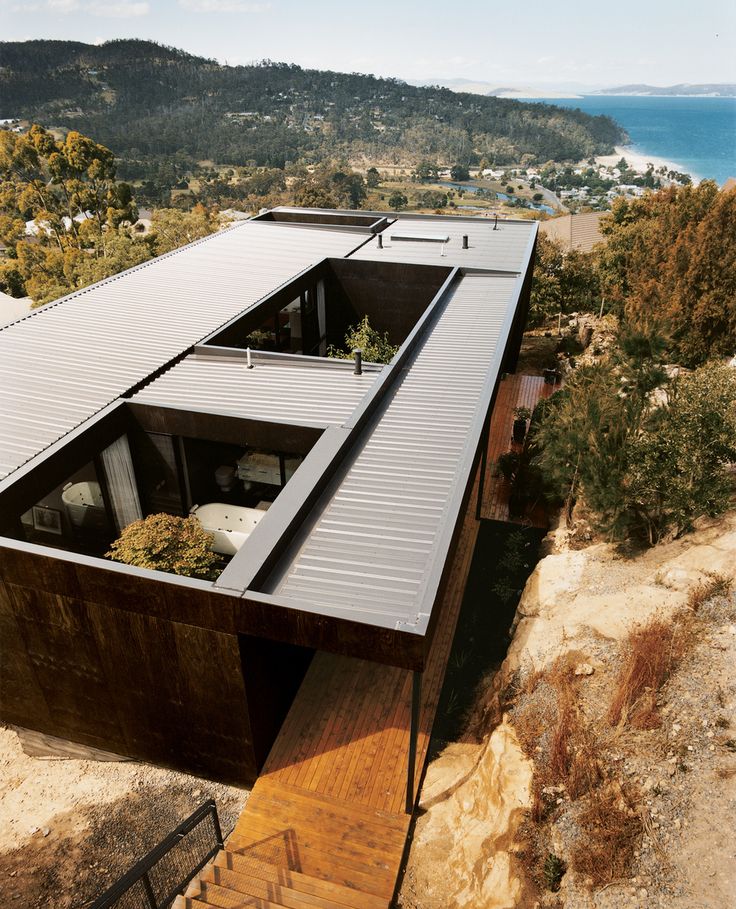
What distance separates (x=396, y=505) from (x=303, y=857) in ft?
17.1

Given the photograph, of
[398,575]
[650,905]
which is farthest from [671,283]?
[650,905]

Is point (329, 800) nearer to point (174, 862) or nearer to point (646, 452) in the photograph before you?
point (174, 862)

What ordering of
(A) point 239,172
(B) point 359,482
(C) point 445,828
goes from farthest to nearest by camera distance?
(A) point 239,172 → (B) point 359,482 → (C) point 445,828

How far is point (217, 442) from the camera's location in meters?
12.6

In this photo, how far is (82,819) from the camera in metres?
10.1

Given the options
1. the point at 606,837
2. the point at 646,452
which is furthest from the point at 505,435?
Answer: the point at 606,837

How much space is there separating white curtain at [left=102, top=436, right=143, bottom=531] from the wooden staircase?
6.08 metres

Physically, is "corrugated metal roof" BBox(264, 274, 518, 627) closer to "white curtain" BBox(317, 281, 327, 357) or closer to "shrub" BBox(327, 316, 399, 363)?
"shrub" BBox(327, 316, 399, 363)

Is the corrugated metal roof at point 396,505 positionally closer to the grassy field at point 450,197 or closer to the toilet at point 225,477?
the toilet at point 225,477

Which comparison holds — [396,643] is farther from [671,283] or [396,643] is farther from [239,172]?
[239,172]

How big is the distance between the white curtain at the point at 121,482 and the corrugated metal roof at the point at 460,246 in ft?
38.9

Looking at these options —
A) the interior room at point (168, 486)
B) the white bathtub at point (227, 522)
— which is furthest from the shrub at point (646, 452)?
the white bathtub at point (227, 522)

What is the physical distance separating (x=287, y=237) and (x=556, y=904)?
2280 centimetres

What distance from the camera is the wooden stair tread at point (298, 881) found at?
8.14m
